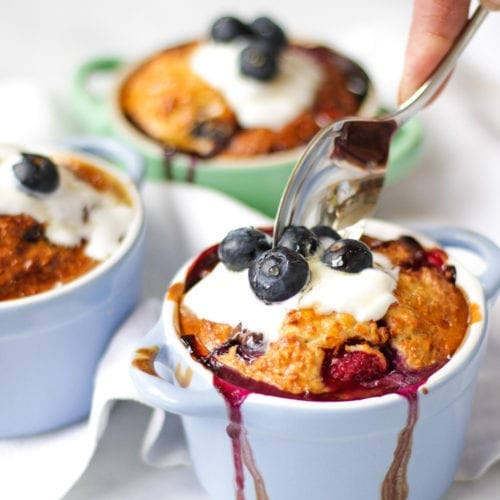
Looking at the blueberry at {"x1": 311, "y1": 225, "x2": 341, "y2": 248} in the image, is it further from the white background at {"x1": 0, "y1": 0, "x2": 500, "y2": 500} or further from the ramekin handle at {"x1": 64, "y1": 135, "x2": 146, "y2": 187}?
the ramekin handle at {"x1": 64, "y1": 135, "x2": 146, "y2": 187}

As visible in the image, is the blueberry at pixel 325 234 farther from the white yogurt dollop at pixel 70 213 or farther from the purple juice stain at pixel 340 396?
the white yogurt dollop at pixel 70 213

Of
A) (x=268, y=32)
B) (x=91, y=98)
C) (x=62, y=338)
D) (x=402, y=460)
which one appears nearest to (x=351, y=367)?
(x=402, y=460)

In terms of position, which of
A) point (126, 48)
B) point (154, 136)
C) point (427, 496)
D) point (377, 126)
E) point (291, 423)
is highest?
point (377, 126)

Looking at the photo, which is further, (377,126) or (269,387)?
(377,126)

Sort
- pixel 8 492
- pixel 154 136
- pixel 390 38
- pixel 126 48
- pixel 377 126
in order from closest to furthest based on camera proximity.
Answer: pixel 8 492
pixel 377 126
pixel 154 136
pixel 390 38
pixel 126 48

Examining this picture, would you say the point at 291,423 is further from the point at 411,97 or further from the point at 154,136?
the point at 154,136

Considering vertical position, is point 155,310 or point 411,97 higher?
point 411,97

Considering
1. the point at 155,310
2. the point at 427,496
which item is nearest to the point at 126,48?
the point at 155,310
